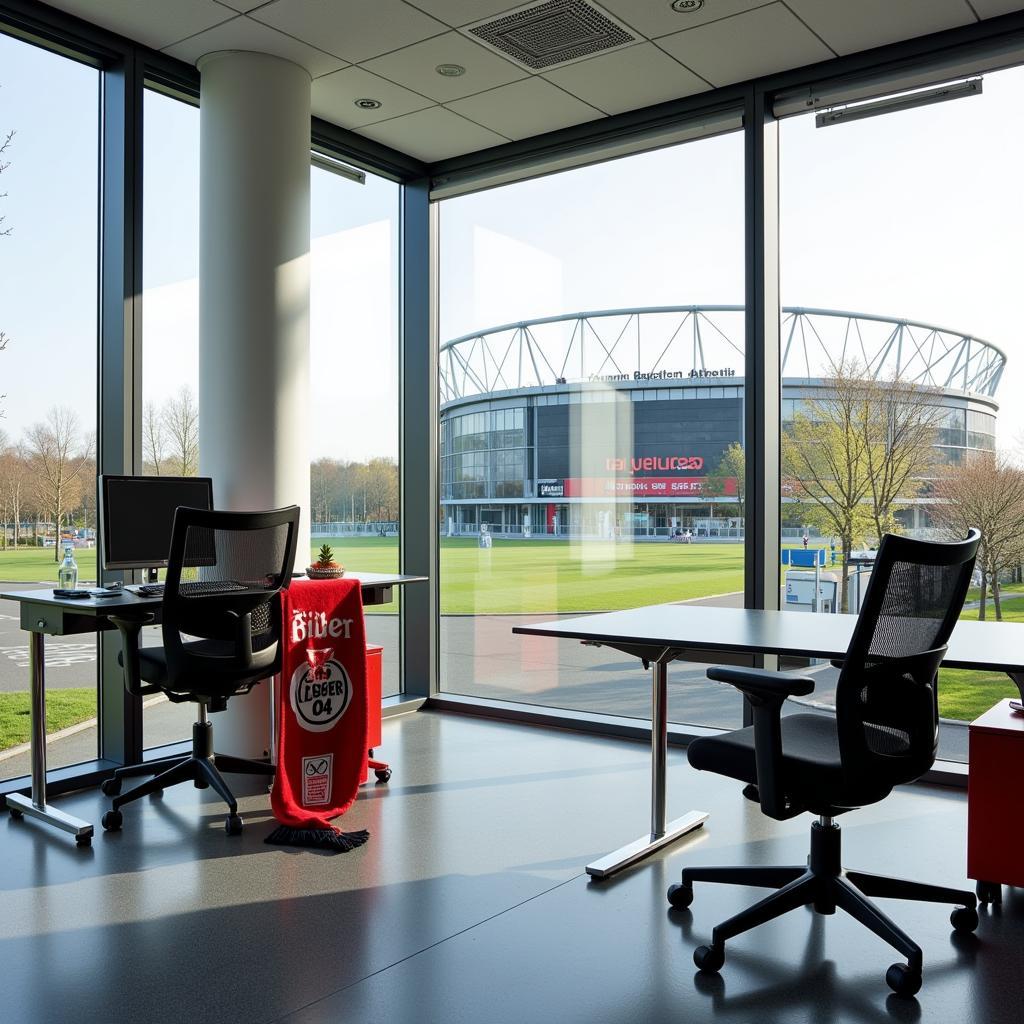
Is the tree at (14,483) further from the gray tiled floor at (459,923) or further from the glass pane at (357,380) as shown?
the glass pane at (357,380)

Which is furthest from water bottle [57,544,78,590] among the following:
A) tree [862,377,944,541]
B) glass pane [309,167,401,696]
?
tree [862,377,944,541]

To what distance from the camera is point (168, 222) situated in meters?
4.83

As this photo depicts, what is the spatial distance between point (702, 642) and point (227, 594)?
1824mm

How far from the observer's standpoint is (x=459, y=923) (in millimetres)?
2992

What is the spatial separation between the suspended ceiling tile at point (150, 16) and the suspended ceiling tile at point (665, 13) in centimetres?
169

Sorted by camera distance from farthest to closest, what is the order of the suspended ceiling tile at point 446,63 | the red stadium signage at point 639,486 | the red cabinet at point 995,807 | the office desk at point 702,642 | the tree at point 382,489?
the tree at point 382,489 → the red stadium signage at point 639,486 → the suspended ceiling tile at point 446,63 → the red cabinet at point 995,807 → the office desk at point 702,642

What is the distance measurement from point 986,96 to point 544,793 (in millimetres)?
3694

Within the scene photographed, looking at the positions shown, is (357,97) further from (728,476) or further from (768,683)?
(768,683)

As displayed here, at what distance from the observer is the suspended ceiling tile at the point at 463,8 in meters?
4.14

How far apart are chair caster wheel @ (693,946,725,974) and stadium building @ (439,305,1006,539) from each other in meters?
2.68

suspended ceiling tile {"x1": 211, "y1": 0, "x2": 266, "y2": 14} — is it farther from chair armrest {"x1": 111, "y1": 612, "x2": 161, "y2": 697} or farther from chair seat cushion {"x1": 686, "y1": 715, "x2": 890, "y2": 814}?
chair seat cushion {"x1": 686, "y1": 715, "x2": 890, "y2": 814}

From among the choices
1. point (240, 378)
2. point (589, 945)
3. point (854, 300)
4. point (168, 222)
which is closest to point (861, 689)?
point (589, 945)

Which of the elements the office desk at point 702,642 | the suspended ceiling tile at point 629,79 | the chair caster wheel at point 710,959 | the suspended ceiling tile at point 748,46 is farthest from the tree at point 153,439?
the chair caster wheel at point 710,959

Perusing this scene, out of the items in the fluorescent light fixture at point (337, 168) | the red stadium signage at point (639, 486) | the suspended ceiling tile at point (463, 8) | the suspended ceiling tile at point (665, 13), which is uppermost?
the suspended ceiling tile at point (463, 8)
